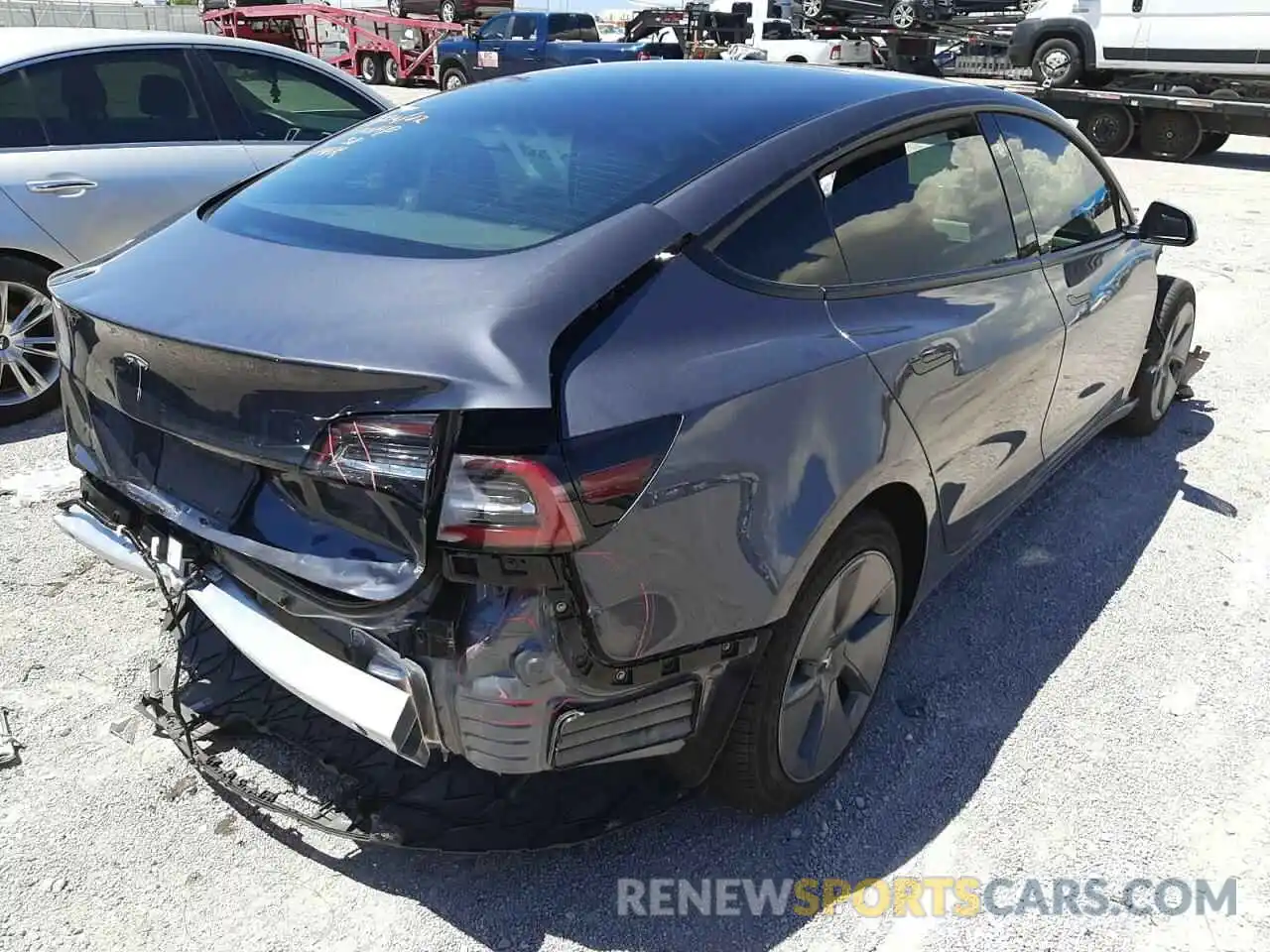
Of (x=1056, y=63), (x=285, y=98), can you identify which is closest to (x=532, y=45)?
(x=1056, y=63)

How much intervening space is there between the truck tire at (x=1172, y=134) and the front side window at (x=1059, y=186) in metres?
11.4

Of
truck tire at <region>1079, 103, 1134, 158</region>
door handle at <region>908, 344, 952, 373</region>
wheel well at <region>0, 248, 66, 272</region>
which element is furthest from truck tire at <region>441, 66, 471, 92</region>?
door handle at <region>908, 344, 952, 373</region>

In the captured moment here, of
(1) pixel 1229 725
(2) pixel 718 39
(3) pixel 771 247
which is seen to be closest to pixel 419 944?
(3) pixel 771 247

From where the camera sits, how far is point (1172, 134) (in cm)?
1354

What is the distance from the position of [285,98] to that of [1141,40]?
1303 centimetres

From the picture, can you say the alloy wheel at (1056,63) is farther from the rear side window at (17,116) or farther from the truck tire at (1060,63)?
the rear side window at (17,116)

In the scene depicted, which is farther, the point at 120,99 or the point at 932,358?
the point at 120,99

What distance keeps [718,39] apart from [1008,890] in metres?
26.1

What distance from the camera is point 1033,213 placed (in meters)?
3.27

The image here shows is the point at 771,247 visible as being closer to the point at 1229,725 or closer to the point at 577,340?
the point at 577,340

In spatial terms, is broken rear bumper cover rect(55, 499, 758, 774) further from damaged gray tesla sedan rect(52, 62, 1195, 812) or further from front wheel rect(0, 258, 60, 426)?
front wheel rect(0, 258, 60, 426)

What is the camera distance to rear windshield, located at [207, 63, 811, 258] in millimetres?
2244

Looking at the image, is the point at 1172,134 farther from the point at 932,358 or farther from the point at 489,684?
the point at 489,684

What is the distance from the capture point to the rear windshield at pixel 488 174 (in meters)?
2.24
